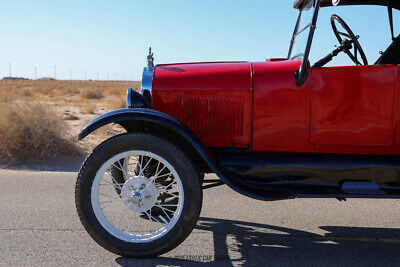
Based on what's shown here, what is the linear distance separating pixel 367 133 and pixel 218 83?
122cm

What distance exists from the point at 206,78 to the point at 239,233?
1.35 metres

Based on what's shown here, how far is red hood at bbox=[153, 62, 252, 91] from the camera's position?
3400 millimetres

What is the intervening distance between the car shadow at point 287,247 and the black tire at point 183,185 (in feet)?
0.34

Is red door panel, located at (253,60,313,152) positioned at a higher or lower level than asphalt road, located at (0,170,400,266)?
higher

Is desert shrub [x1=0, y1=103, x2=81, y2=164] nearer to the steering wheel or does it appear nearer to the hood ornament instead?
the hood ornament

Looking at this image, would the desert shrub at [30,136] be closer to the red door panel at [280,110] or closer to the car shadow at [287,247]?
the car shadow at [287,247]

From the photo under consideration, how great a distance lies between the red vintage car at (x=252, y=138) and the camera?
302 cm

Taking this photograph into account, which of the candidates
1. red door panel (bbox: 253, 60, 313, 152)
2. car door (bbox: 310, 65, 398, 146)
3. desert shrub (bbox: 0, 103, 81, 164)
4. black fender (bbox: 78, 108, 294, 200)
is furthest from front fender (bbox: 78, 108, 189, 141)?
desert shrub (bbox: 0, 103, 81, 164)

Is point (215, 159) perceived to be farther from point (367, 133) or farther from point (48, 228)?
point (48, 228)

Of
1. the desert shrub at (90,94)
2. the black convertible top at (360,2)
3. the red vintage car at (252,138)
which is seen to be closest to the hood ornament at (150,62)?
the red vintage car at (252,138)

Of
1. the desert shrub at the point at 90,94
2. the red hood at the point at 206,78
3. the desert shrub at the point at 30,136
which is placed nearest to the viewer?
the red hood at the point at 206,78

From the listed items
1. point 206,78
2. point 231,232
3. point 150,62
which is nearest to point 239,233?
point 231,232

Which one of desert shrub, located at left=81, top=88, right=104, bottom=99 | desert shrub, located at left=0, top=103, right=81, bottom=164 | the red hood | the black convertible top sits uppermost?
the black convertible top

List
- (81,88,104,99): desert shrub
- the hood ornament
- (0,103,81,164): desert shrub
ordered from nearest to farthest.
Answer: the hood ornament → (0,103,81,164): desert shrub → (81,88,104,99): desert shrub
